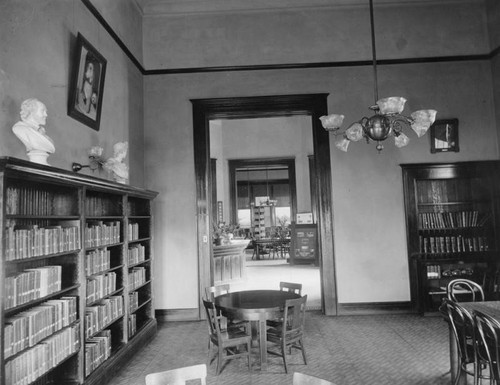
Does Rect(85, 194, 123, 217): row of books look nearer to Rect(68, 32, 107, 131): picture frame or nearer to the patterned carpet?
Rect(68, 32, 107, 131): picture frame

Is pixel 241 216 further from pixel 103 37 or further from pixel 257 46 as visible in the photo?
pixel 103 37

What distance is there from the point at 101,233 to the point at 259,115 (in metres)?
3.81

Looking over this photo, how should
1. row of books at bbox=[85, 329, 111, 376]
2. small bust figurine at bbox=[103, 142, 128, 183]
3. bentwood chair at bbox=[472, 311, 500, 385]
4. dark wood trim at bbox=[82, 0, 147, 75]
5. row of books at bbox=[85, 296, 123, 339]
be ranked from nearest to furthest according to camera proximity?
bentwood chair at bbox=[472, 311, 500, 385] < row of books at bbox=[85, 329, 111, 376] < row of books at bbox=[85, 296, 123, 339] < small bust figurine at bbox=[103, 142, 128, 183] < dark wood trim at bbox=[82, 0, 147, 75]

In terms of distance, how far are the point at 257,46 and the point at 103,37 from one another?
2.76 metres

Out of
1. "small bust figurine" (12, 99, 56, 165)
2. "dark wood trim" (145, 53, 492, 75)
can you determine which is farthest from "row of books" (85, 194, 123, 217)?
"dark wood trim" (145, 53, 492, 75)

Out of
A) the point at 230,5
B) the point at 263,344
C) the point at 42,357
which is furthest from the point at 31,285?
the point at 230,5

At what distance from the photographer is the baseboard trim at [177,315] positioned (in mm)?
6508

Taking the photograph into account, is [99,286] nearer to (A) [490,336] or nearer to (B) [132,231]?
(B) [132,231]

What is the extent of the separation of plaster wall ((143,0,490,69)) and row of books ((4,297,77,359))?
4.84 meters

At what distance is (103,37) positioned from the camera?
17.0 feet

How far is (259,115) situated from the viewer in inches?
271

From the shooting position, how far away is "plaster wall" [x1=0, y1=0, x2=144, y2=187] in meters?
3.13

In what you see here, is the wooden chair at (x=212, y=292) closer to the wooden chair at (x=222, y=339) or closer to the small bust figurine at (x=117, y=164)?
the wooden chair at (x=222, y=339)

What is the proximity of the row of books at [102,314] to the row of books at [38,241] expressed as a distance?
777 millimetres
